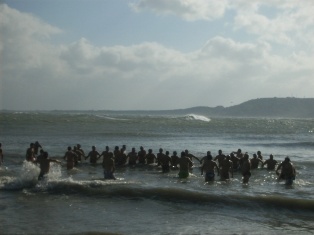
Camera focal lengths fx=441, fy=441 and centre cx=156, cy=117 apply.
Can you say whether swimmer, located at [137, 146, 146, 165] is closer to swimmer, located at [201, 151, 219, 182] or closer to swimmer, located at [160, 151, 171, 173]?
swimmer, located at [160, 151, 171, 173]

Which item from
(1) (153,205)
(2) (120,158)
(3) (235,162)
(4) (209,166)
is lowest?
(1) (153,205)

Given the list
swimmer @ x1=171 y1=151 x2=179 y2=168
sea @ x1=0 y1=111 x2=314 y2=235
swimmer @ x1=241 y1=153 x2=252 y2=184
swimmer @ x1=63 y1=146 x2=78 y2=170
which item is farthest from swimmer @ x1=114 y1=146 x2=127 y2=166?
swimmer @ x1=241 y1=153 x2=252 y2=184

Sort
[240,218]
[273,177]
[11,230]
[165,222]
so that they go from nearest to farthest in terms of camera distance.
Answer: [11,230] < [165,222] < [240,218] < [273,177]

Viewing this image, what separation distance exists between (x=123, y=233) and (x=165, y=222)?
5.00 ft

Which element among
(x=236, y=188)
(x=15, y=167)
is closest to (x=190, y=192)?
(x=236, y=188)

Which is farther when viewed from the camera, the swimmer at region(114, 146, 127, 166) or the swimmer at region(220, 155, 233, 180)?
the swimmer at region(114, 146, 127, 166)

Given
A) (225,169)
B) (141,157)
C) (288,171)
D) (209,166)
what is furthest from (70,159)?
(288,171)

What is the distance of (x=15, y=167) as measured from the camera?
844 inches

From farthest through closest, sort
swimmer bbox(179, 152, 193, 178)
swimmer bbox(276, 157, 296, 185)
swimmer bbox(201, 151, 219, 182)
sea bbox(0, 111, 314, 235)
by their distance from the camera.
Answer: swimmer bbox(179, 152, 193, 178), swimmer bbox(276, 157, 296, 185), swimmer bbox(201, 151, 219, 182), sea bbox(0, 111, 314, 235)

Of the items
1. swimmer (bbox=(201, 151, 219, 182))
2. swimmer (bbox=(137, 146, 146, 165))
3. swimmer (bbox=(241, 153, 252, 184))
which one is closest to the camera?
swimmer (bbox=(201, 151, 219, 182))

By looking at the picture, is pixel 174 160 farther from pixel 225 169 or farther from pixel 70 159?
pixel 70 159

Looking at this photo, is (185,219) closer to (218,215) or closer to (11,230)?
(218,215)

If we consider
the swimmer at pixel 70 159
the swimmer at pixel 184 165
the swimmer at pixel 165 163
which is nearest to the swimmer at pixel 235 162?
the swimmer at pixel 165 163

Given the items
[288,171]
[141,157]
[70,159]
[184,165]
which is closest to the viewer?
[288,171]
